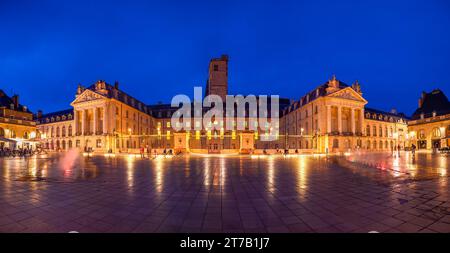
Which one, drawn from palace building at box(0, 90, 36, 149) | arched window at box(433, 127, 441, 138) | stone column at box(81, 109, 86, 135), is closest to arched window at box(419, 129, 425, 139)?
arched window at box(433, 127, 441, 138)

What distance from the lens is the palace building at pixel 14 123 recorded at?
41.1 metres

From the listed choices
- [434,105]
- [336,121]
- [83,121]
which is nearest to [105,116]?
[83,121]

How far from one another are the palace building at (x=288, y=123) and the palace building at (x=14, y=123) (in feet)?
15.5

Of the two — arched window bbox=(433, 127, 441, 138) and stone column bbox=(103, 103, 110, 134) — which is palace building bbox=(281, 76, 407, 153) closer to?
arched window bbox=(433, 127, 441, 138)

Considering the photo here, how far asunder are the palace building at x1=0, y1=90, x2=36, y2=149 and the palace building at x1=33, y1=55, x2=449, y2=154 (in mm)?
4717

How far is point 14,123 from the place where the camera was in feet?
142

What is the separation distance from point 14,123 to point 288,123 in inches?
2609

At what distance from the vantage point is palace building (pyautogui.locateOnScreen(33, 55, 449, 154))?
145 ft

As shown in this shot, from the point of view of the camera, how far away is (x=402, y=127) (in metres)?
62.1

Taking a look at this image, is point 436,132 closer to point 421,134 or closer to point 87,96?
point 421,134

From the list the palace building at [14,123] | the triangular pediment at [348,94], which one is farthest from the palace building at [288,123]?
the palace building at [14,123]

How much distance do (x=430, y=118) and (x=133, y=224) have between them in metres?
68.4
